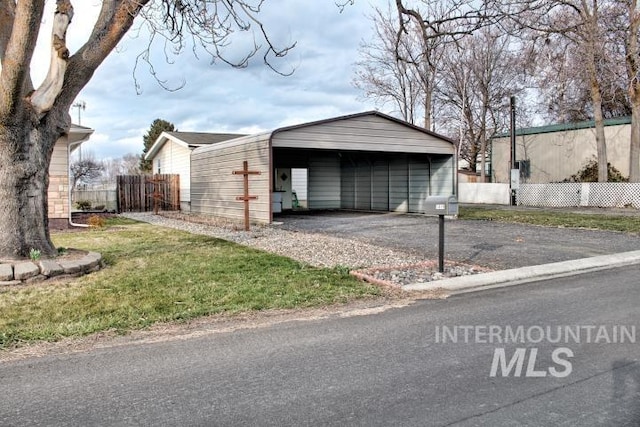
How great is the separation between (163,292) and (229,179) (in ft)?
37.0

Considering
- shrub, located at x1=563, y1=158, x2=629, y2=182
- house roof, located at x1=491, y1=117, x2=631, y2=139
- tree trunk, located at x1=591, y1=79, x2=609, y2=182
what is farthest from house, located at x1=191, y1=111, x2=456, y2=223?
house roof, located at x1=491, y1=117, x2=631, y2=139

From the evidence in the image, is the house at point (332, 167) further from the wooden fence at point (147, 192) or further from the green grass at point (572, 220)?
the wooden fence at point (147, 192)

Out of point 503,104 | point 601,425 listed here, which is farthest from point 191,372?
point 503,104

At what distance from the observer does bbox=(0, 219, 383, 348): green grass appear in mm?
4836

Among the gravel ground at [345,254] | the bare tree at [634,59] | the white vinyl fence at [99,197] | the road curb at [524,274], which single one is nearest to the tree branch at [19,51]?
the gravel ground at [345,254]

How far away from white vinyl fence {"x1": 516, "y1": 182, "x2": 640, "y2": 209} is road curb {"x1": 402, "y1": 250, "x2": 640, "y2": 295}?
506 inches

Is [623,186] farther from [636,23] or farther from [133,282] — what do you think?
[133,282]

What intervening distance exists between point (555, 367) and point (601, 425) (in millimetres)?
913

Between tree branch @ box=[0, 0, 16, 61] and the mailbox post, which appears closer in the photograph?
the mailbox post

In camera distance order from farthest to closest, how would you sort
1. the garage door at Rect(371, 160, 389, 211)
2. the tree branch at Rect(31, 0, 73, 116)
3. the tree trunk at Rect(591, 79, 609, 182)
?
the garage door at Rect(371, 160, 389, 211)
the tree trunk at Rect(591, 79, 609, 182)
the tree branch at Rect(31, 0, 73, 116)

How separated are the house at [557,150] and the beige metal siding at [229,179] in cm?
1729

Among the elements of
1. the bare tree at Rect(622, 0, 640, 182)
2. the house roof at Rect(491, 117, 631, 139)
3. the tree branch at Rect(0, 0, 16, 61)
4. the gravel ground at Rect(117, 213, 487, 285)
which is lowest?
the gravel ground at Rect(117, 213, 487, 285)

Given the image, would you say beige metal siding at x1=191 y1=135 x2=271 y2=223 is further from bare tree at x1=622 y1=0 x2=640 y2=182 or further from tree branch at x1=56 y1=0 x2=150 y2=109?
bare tree at x1=622 y1=0 x2=640 y2=182

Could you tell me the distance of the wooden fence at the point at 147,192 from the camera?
22.6 metres
